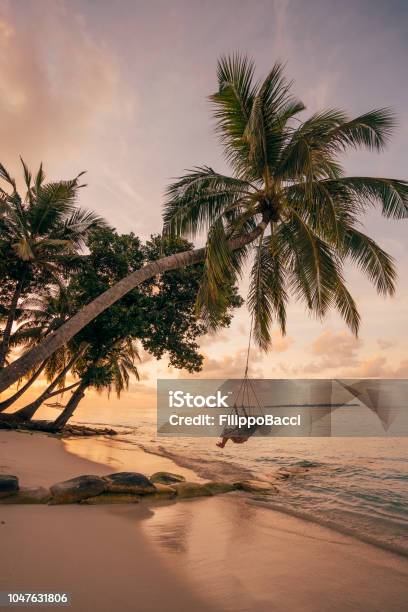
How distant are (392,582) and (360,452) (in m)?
14.0

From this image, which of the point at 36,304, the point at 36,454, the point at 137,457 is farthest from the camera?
the point at 36,304

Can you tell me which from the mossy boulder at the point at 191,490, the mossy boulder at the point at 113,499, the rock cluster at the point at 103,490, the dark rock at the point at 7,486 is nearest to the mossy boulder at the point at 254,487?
the rock cluster at the point at 103,490

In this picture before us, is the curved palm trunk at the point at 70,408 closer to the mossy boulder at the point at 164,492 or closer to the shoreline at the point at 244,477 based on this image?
the shoreline at the point at 244,477

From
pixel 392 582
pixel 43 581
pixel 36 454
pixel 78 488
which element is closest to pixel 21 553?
pixel 43 581

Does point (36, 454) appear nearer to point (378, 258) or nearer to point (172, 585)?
point (172, 585)

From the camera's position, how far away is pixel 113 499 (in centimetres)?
629

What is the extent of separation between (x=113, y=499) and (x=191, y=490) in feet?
5.17

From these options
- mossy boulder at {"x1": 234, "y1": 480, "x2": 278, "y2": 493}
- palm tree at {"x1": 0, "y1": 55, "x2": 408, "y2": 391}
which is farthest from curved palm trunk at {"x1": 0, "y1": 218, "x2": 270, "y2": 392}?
mossy boulder at {"x1": 234, "y1": 480, "x2": 278, "y2": 493}

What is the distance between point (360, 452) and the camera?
16.7 metres

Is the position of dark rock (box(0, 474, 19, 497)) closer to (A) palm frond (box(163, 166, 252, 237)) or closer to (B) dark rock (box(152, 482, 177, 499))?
(B) dark rock (box(152, 482, 177, 499))

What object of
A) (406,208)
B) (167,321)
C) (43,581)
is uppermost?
(406,208)

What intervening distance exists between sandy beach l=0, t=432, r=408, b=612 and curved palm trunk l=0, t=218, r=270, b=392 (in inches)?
81.5

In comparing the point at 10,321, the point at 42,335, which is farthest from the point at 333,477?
the point at 42,335

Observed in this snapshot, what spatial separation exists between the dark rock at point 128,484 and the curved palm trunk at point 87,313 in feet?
7.57
